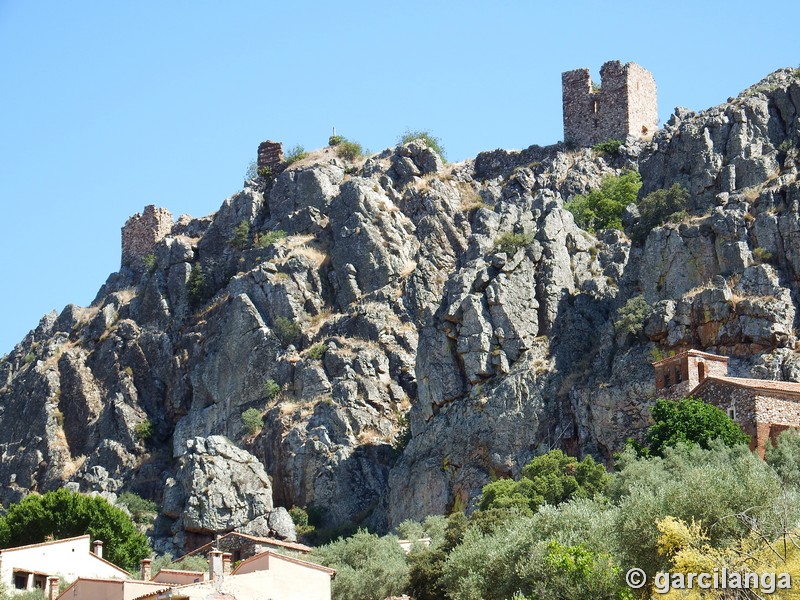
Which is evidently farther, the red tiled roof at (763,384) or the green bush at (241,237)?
the green bush at (241,237)

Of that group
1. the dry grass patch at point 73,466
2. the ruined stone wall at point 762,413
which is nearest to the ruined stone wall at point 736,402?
the ruined stone wall at point 762,413

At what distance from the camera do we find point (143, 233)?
355ft

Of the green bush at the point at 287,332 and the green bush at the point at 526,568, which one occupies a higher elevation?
the green bush at the point at 287,332

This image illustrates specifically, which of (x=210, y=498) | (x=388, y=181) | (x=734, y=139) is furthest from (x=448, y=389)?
(x=388, y=181)

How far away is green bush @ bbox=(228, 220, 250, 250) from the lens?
327 feet

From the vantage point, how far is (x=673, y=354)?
7025cm

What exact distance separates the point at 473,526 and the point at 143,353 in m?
42.7

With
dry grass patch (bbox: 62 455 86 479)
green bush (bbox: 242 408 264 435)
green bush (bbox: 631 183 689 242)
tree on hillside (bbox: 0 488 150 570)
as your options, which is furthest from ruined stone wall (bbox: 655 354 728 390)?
dry grass patch (bbox: 62 455 86 479)

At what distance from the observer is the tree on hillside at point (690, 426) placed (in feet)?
207

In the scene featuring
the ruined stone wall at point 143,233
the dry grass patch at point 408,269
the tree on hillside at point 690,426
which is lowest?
the tree on hillside at point 690,426

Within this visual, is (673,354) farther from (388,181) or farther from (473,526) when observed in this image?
(388,181)

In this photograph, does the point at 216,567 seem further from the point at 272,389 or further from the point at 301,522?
the point at 272,389

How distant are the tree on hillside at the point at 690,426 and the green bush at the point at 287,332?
30027 millimetres

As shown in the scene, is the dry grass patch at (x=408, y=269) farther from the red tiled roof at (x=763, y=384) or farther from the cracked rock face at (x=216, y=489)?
the red tiled roof at (x=763, y=384)
